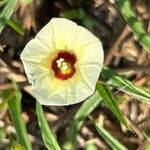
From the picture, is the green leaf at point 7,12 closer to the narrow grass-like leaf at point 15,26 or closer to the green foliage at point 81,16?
the narrow grass-like leaf at point 15,26

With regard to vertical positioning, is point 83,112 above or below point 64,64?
below

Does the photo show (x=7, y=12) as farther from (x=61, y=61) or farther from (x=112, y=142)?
(x=112, y=142)

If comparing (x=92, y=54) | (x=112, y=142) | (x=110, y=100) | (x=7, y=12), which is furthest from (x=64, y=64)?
(x=112, y=142)

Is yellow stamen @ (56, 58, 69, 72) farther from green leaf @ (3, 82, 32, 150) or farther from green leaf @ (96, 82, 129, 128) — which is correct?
green leaf @ (3, 82, 32, 150)

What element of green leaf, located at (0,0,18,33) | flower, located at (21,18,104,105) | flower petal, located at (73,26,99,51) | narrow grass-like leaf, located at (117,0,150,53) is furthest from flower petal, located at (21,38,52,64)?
narrow grass-like leaf, located at (117,0,150,53)

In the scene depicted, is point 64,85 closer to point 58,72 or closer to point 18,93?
point 58,72

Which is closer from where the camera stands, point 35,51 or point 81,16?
point 35,51
